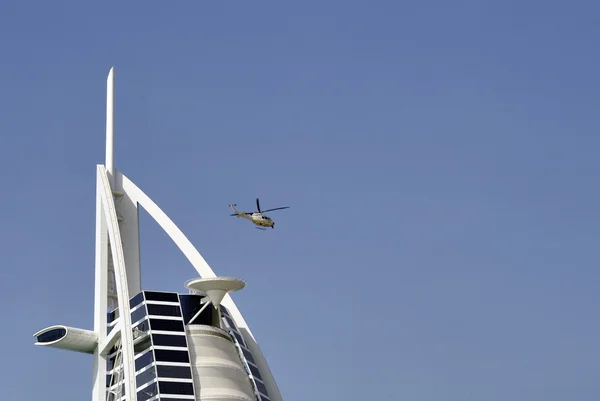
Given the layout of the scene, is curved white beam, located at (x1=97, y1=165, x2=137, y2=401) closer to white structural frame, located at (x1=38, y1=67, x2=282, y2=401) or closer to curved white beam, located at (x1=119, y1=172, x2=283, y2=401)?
white structural frame, located at (x1=38, y1=67, x2=282, y2=401)

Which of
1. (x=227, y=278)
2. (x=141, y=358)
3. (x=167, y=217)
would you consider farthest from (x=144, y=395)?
(x=167, y=217)

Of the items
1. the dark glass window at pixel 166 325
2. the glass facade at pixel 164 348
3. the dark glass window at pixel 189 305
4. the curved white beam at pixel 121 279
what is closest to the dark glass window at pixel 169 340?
the glass facade at pixel 164 348

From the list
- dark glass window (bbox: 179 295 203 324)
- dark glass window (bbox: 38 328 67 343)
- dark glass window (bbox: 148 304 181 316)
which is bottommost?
dark glass window (bbox: 38 328 67 343)

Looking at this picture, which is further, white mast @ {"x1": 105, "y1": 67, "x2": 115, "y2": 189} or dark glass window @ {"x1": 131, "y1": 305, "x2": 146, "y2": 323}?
white mast @ {"x1": 105, "y1": 67, "x2": 115, "y2": 189}

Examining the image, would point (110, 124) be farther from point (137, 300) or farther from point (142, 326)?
point (142, 326)

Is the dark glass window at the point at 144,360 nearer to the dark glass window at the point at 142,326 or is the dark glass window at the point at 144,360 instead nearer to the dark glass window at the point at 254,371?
the dark glass window at the point at 142,326

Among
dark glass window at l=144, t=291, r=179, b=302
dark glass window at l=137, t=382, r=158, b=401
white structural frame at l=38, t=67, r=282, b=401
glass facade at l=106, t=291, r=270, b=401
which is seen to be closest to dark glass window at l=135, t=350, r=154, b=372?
glass facade at l=106, t=291, r=270, b=401

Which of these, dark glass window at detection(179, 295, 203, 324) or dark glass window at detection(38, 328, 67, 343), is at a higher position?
dark glass window at detection(179, 295, 203, 324)
